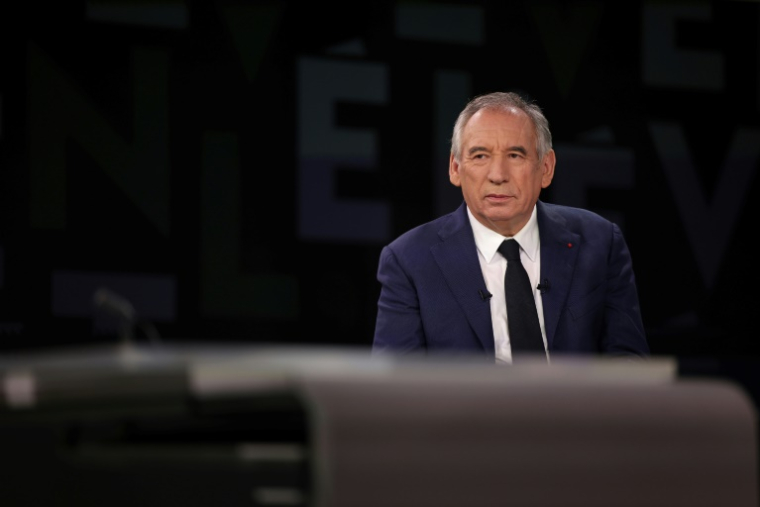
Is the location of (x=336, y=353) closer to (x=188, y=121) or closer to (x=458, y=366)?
(x=458, y=366)

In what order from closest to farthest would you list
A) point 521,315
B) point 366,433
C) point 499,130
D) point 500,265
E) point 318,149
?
point 366,433
point 521,315
point 500,265
point 499,130
point 318,149

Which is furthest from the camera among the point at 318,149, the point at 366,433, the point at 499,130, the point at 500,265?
the point at 318,149

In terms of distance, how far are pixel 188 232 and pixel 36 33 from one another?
2.93 ft

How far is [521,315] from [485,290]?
3.6 inches

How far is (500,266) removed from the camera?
238cm

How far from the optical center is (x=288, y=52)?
13.7ft

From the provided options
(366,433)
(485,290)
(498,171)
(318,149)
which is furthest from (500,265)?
(318,149)

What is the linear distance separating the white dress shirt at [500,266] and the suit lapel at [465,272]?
3cm

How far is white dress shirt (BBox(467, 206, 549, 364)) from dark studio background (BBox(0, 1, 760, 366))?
1772 millimetres

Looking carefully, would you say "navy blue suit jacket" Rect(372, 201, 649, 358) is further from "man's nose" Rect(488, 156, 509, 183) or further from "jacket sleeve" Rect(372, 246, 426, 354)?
"man's nose" Rect(488, 156, 509, 183)

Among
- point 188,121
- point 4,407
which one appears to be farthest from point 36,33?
point 4,407

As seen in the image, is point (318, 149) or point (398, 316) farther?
point (318, 149)

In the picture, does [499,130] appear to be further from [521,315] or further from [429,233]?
[521,315]

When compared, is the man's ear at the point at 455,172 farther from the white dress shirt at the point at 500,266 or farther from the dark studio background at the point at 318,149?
the dark studio background at the point at 318,149
